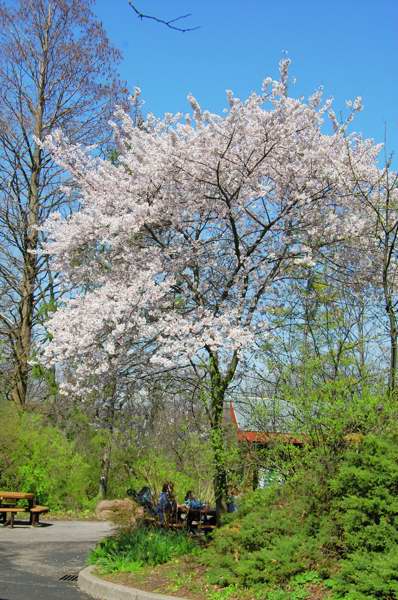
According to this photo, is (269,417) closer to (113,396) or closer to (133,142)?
(113,396)

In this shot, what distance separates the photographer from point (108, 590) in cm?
819

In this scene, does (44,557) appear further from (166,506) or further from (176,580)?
(176,580)

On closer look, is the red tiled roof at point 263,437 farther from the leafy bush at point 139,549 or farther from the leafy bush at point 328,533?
the leafy bush at point 139,549

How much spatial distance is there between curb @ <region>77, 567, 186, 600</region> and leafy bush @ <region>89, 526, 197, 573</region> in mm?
328

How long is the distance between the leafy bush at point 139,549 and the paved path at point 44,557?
603 millimetres

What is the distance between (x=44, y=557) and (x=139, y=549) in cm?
289

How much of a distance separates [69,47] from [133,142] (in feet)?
35.5

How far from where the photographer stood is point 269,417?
368 inches

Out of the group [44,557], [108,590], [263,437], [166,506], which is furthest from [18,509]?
[263,437]

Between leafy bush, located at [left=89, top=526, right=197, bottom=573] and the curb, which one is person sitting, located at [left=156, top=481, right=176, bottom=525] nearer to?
leafy bush, located at [left=89, top=526, right=197, bottom=573]

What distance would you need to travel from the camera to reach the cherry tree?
10812 mm

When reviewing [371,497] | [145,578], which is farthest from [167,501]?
[371,497]

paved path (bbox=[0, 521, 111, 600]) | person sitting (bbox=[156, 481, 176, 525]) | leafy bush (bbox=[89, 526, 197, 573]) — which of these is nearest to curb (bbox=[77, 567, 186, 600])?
paved path (bbox=[0, 521, 111, 600])

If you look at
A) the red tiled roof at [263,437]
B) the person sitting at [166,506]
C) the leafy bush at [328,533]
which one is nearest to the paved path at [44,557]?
the person sitting at [166,506]
